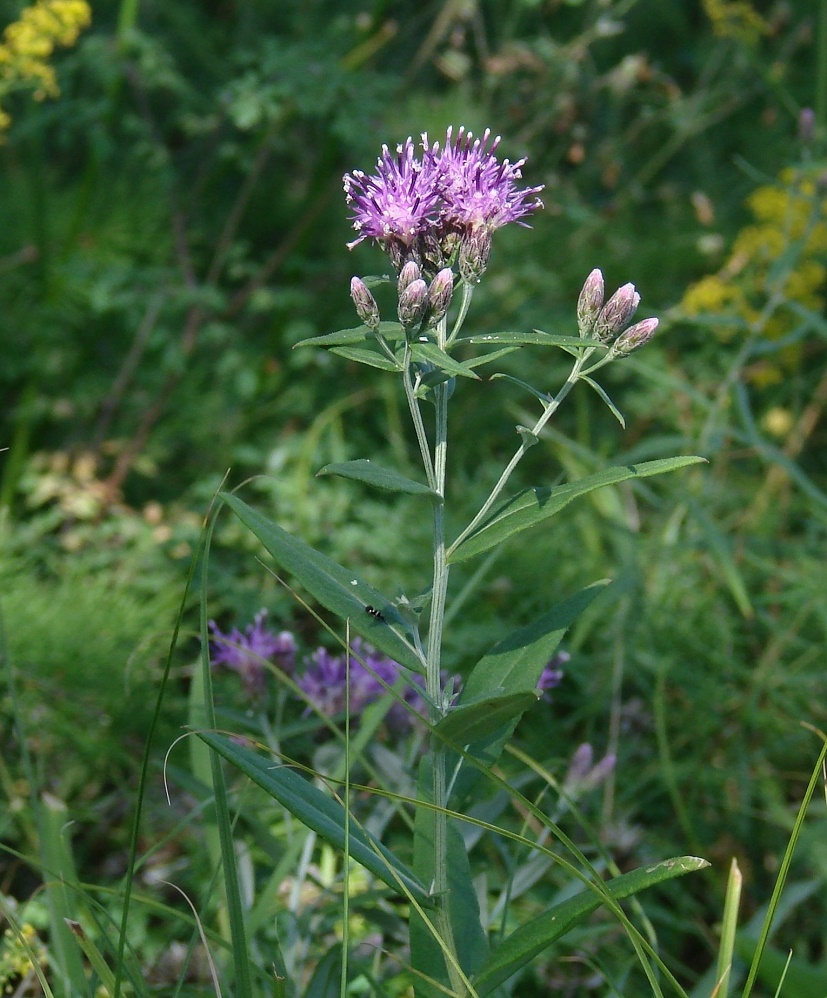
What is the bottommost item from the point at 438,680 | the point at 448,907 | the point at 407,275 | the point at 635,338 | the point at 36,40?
the point at 448,907

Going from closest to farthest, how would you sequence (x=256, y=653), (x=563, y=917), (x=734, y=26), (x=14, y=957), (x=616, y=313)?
(x=563, y=917), (x=616, y=313), (x=14, y=957), (x=256, y=653), (x=734, y=26)

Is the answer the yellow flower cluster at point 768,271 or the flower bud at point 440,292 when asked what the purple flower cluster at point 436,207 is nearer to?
the flower bud at point 440,292

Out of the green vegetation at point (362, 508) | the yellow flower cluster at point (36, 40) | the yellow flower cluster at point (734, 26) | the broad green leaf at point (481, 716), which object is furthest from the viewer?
the yellow flower cluster at point (734, 26)

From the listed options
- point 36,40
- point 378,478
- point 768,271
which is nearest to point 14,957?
point 378,478

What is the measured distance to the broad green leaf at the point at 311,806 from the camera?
0.87m

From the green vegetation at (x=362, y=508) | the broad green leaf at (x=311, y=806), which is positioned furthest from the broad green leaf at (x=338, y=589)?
the broad green leaf at (x=311, y=806)

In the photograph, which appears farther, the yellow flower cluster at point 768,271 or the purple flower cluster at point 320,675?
the yellow flower cluster at point 768,271

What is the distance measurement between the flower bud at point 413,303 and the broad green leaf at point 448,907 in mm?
388

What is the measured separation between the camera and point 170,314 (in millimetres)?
2594

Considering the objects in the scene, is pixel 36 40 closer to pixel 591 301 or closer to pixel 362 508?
pixel 362 508

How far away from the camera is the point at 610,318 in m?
0.95

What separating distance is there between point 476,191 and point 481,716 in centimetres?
46

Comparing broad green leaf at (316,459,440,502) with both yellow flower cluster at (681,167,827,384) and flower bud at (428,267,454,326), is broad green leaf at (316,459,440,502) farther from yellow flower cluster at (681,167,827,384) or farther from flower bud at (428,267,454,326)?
yellow flower cluster at (681,167,827,384)

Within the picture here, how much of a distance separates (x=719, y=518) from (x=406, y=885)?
1726 mm
